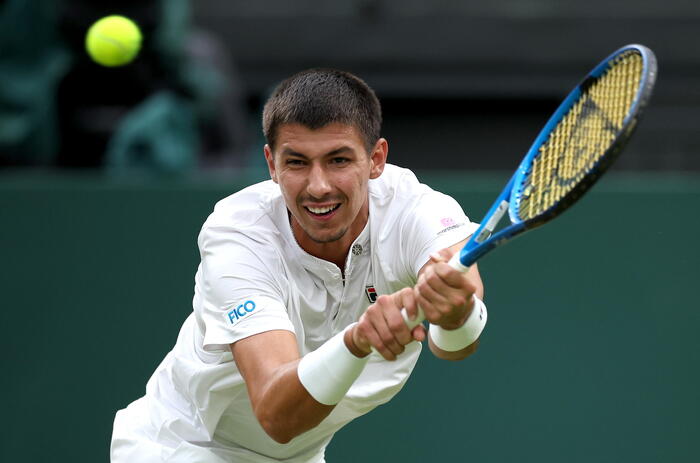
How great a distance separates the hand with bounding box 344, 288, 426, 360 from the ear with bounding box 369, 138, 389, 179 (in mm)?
713

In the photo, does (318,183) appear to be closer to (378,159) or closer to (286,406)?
(378,159)

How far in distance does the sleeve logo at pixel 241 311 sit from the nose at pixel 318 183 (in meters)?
0.35

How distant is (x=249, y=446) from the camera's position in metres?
3.64

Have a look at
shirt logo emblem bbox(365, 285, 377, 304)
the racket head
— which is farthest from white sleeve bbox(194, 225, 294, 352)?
the racket head

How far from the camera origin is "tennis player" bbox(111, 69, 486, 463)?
9.68 ft

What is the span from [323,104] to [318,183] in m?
0.24

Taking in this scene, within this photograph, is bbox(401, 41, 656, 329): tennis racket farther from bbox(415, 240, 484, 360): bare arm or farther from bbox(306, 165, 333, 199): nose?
bbox(306, 165, 333, 199): nose

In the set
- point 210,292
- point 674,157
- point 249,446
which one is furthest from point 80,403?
point 674,157

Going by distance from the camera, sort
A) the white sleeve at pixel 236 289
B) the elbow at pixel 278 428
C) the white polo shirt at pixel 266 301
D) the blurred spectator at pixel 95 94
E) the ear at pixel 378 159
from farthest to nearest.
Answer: the blurred spectator at pixel 95 94, the ear at pixel 378 159, the white polo shirt at pixel 266 301, the white sleeve at pixel 236 289, the elbow at pixel 278 428

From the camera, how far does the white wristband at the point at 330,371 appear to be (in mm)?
2807

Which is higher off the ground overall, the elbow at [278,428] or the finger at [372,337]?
the finger at [372,337]

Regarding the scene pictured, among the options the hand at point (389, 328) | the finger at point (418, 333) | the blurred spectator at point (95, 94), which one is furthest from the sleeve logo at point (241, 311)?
the blurred spectator at point (95, 94)

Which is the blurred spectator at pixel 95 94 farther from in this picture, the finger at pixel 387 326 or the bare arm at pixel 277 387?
the finger at pixel 387 326

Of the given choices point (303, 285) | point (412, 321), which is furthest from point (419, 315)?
point (303, 285)
